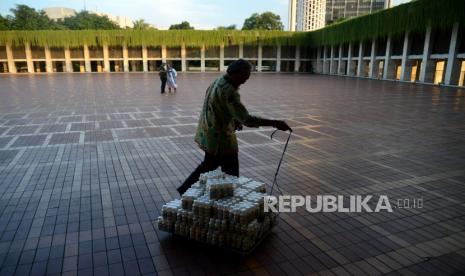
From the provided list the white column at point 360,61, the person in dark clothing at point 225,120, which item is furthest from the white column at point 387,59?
the person in dark clothing at point 225,120

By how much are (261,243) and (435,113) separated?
36.6ft

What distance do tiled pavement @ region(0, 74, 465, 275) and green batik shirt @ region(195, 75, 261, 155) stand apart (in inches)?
43.3

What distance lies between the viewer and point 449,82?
2534 centimetres

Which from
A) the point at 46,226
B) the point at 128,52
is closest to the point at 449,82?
the point at 46,226

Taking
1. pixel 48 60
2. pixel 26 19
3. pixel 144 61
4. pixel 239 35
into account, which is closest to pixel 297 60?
pixel 239 35

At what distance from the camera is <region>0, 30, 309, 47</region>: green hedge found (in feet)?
153

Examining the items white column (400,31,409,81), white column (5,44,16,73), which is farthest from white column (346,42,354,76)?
white column (5,44,16,73)

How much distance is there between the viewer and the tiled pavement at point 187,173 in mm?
3219

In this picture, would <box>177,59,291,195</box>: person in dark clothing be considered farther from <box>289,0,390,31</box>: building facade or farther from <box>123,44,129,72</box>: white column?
<box>289,0,390,31</box>: building facade

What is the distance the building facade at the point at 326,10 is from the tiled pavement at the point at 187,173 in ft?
393

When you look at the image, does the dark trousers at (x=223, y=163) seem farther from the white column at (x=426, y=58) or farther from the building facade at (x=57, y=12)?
the building facade at (x=57, y=12)

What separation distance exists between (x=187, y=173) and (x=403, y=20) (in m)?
30.0

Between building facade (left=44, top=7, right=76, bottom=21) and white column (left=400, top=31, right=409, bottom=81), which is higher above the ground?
building facade (left=44, top=7, right=76, bottom=21)

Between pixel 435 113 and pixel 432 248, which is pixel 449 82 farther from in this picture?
pixel 432 248
